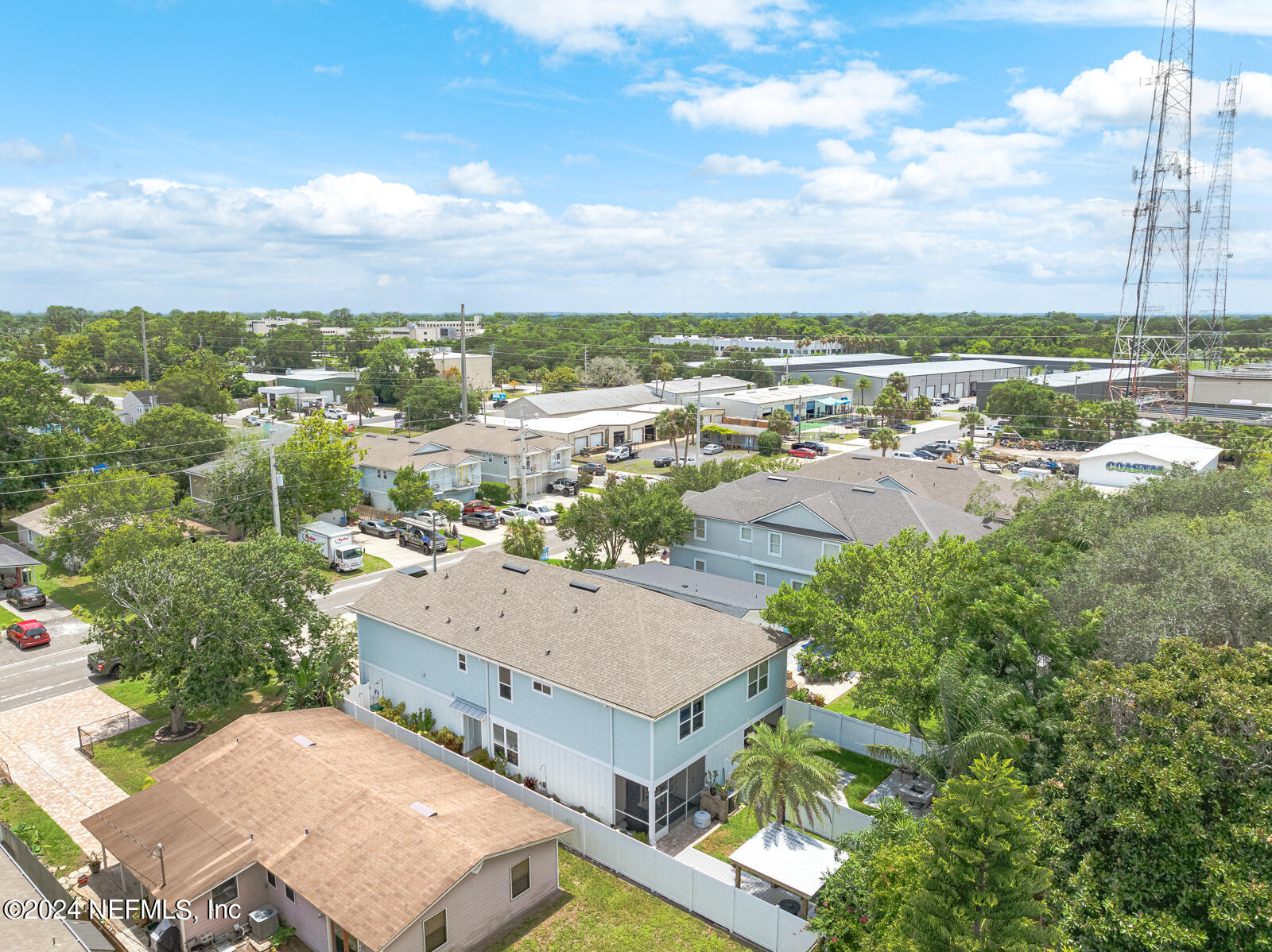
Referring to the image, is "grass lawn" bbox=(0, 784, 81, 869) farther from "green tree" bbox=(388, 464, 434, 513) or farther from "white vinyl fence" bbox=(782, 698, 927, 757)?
"green tree" bbox=(388, 464, 434, 513)

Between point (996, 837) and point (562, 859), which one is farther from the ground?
point (996, 837)

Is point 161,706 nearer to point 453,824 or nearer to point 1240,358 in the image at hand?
point 453,824

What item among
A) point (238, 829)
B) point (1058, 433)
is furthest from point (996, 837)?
point (1058, 433)

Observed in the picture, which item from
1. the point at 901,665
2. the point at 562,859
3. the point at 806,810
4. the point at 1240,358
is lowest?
the point at 562,859

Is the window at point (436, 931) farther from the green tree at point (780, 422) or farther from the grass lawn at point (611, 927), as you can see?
the green tree at point (780, 422)

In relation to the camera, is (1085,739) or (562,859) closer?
(1085,739)

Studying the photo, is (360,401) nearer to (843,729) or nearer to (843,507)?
(843,507)

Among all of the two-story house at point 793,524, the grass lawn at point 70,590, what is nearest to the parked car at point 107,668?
the grass lawn at point 70,590
